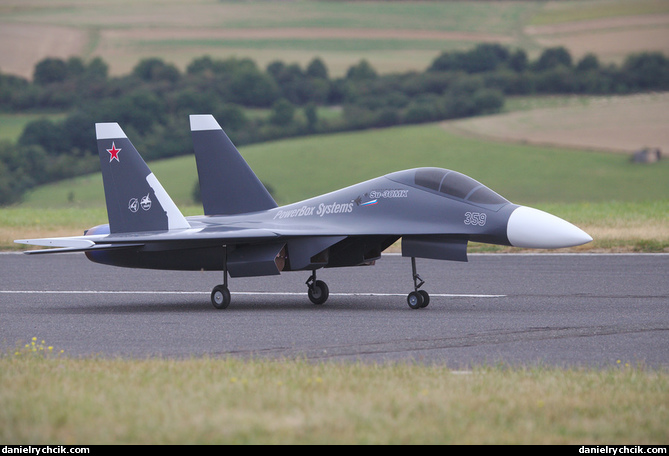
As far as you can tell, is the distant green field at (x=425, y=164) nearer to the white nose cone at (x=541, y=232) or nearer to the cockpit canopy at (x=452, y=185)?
the cockpit canopy at (x=452, y=185)

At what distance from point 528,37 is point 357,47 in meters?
25.2

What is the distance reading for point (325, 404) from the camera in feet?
21.4

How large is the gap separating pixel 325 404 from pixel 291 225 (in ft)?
25.3

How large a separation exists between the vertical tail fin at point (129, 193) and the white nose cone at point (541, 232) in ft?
18.0

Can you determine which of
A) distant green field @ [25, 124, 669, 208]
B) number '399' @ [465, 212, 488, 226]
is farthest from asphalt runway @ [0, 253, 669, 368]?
distant green field @ [25, 124, 669, 208]

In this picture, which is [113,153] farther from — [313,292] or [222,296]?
[313,292]

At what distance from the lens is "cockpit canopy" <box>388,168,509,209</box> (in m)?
12.8

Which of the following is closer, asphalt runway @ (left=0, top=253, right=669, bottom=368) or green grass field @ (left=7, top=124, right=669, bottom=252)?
asphalt runway @ (left=0, top=253, right=669, bottom=368)

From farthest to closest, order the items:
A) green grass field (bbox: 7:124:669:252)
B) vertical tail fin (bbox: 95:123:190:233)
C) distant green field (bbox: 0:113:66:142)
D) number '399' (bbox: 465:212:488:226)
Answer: distant green field (bbox: 0:113:66:142) < green grass field (bbox: 7:124:669:252) < vertical tail fin (bbox: 95:123:190:233) < number '399' (bbox: 465:212:488:226)

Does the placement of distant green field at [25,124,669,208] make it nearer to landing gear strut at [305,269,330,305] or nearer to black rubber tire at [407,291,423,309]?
landing gear strut at [305,269,330,305]

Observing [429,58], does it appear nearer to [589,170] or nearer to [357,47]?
[357,47]

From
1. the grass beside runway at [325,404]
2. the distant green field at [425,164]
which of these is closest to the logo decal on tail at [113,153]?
the grass beside runway at [325,404]

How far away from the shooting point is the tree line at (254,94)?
281 ft

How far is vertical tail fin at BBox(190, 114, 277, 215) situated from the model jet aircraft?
0.06ft
